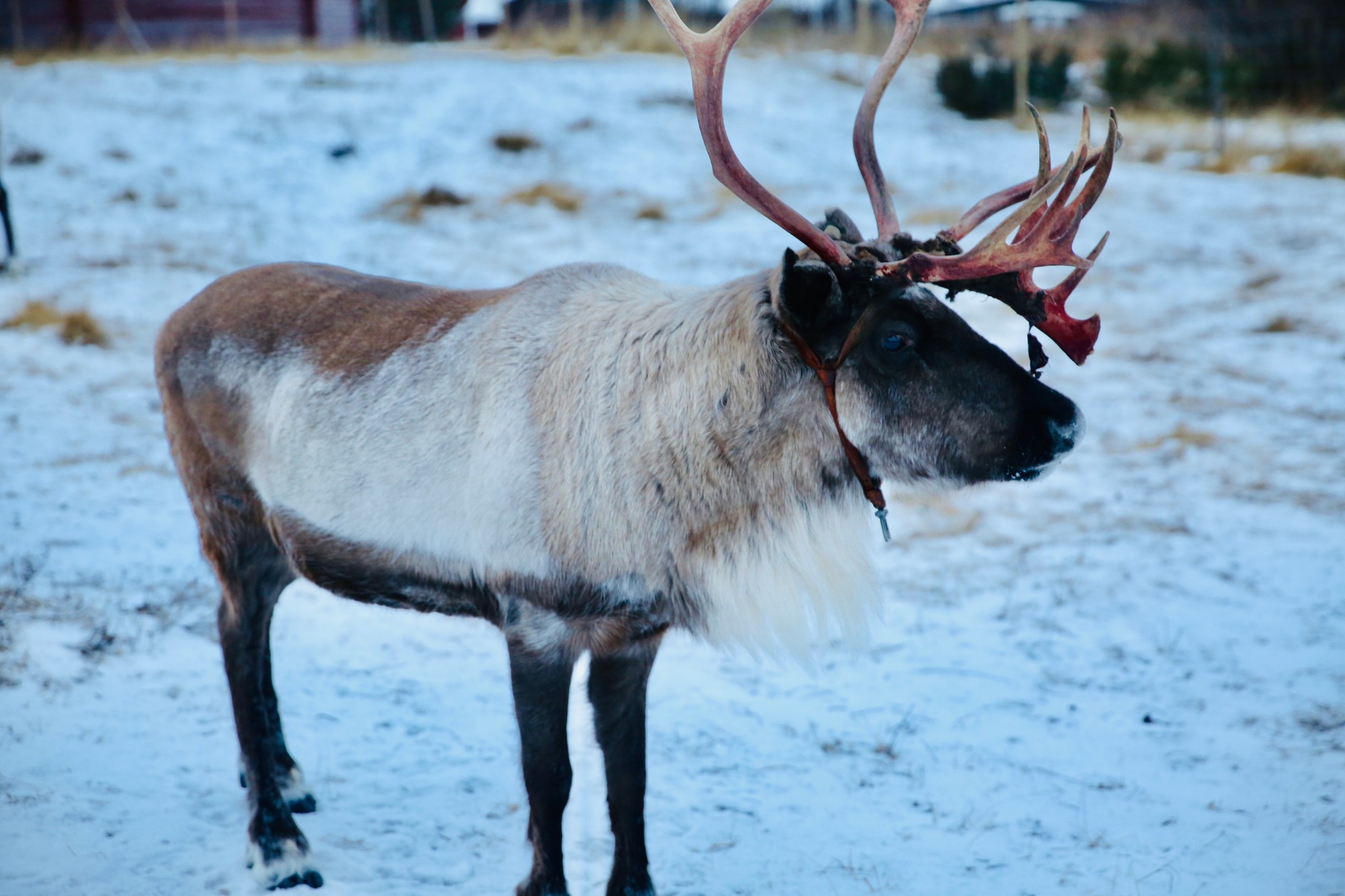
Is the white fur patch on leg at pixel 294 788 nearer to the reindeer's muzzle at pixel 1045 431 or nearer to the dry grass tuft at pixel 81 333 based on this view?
the reindeer's muzzle at pixel 1045 431

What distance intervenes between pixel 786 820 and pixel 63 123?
9.81 metres

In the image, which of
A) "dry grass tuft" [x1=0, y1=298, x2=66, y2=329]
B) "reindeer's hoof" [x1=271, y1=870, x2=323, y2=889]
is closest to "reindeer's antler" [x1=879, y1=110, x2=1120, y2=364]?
"reindeer's hoof" [x1=271, y1=870, x2=323, y2=889]

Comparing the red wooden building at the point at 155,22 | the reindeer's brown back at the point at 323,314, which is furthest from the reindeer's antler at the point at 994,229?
the red wooden building at the point at 155,22

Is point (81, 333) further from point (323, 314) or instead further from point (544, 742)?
point (544, 742)

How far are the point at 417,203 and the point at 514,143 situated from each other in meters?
1.66

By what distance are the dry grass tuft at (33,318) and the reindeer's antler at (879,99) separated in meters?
5.73

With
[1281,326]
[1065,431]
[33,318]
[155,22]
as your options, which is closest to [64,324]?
[33,318]

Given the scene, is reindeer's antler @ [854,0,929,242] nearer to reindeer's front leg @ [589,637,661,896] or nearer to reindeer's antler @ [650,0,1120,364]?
reindeer's antler @ [650,0,1120,364]

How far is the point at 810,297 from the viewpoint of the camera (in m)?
2.03

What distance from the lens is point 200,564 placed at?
13.3ft

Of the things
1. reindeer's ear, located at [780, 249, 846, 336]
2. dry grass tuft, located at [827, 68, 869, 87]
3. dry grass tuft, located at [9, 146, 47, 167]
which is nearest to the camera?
reindeer's ear, located at [780, 249, 846, 336]

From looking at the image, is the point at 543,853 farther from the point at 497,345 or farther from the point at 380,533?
the point at 497,345

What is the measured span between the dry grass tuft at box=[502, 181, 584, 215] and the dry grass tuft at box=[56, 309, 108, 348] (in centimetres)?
364

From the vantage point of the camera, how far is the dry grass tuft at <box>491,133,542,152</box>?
32.7 feet
